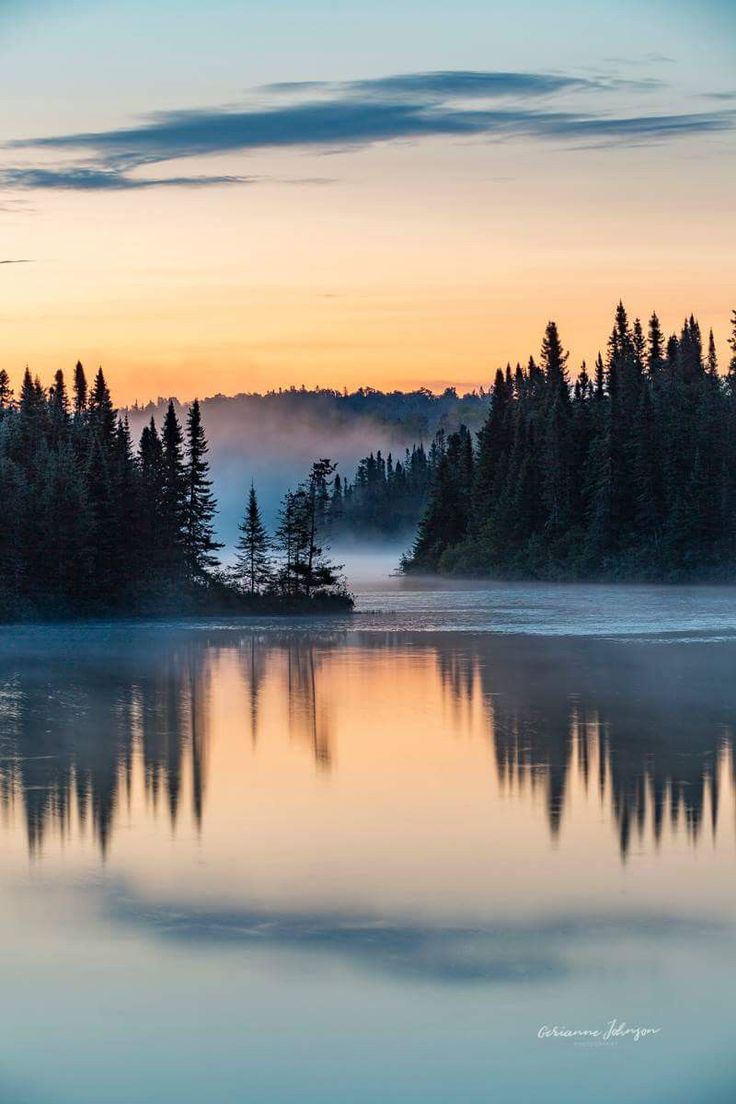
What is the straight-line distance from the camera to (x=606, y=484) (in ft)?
344

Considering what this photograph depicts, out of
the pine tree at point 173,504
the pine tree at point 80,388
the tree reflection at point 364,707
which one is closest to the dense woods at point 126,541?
the pine tree at point 173,504

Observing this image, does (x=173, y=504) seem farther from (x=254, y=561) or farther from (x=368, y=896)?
(x=368, y=896)

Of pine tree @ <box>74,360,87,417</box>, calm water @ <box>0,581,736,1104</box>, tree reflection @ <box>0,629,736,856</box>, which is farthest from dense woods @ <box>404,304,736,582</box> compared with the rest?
calm water @ <box>0,581,736,1104</box>

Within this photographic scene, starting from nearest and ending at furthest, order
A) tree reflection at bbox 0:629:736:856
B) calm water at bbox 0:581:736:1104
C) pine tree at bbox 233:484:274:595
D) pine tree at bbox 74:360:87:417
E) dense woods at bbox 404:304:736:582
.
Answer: calm water at bbox 0:581:736:1104, tree reflection at bbox 0:629:736:856, pine tree at bbox 233:484:274:595, dense woods at bbox 404:304:736:582, pine tree at bbox 74:360:87:417

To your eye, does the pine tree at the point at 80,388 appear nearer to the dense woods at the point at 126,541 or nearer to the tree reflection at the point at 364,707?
the dense woods at the point at 126,541

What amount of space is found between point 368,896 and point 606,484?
91202 millimetres

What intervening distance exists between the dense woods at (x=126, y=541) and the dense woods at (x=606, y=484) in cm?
3365

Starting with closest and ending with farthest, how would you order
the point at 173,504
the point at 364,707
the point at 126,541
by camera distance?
1. the point at 364,707
2. the point at 126,541
3. the point at 173,504

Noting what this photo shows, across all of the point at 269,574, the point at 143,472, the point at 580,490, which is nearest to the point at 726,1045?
the point at 269,574

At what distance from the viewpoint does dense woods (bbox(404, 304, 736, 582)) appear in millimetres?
100062

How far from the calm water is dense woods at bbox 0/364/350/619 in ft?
106

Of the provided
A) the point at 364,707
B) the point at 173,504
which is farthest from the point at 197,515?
the point at 364,707

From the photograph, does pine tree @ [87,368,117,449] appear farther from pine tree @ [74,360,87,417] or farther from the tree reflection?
the tree reflection

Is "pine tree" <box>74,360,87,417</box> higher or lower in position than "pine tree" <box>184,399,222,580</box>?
higher
